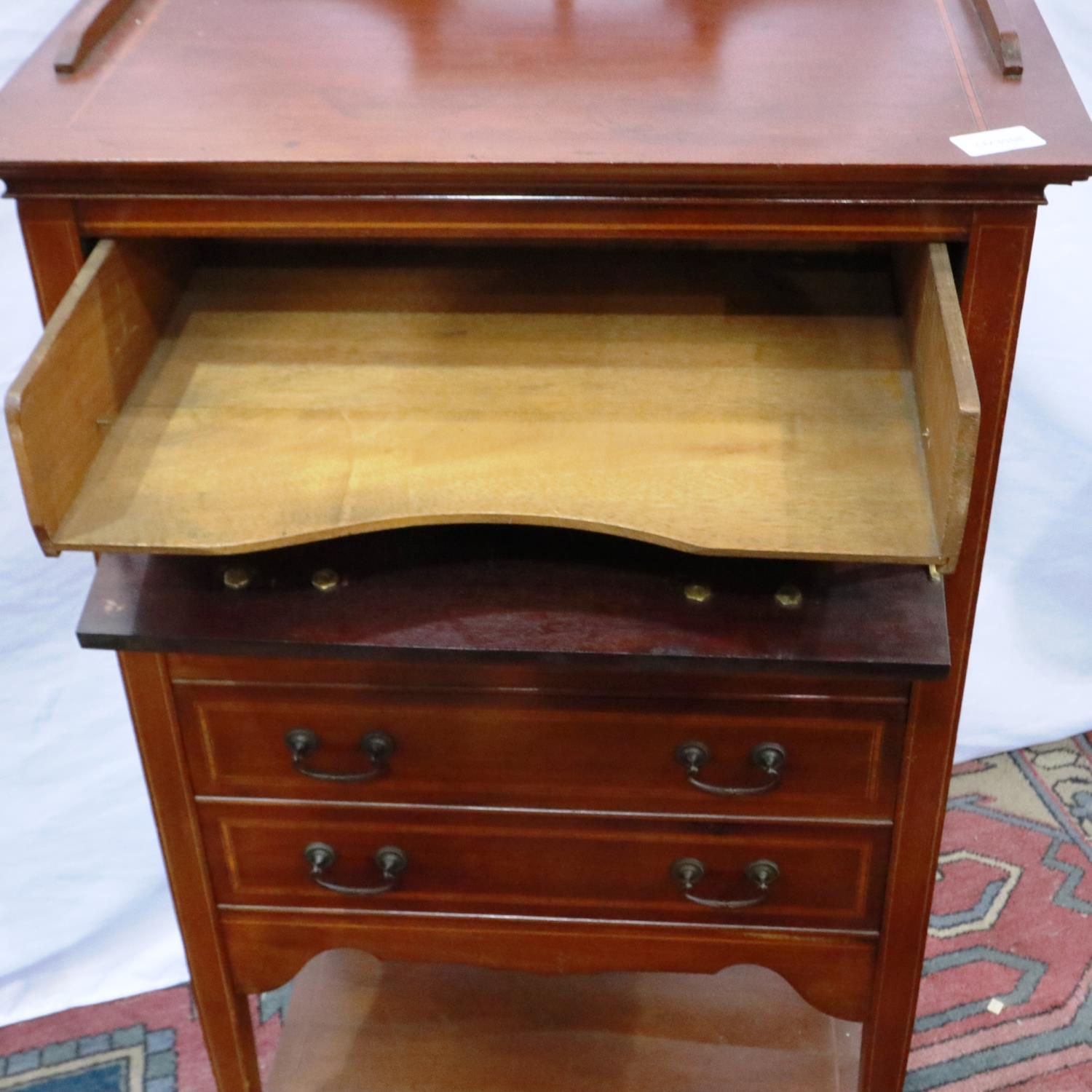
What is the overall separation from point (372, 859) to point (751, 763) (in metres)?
0.28

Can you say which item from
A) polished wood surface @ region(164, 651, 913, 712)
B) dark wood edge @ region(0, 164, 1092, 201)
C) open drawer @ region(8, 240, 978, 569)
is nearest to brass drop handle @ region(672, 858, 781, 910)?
polished wood surface @ region(164, 651, 913, 712)

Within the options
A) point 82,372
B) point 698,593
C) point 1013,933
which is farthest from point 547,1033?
point 82,372

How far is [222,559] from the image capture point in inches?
34.7

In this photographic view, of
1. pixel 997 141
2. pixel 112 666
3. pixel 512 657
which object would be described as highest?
pixel 997 141

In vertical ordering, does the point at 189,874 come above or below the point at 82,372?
below

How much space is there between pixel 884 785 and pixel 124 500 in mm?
520

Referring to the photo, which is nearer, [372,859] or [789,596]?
[789,596]

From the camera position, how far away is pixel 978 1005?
1433mm

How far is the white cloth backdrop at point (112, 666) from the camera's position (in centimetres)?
136

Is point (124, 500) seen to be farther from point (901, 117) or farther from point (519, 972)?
point (519, 972)

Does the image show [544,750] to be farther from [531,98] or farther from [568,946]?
[531,98]

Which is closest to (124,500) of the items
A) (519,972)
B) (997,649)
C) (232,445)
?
(232,445)

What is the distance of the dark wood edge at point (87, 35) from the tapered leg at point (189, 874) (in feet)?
1.20

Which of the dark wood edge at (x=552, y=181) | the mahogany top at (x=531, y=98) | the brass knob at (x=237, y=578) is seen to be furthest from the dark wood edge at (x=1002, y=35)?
the brass knob at (x=237, y=578)
